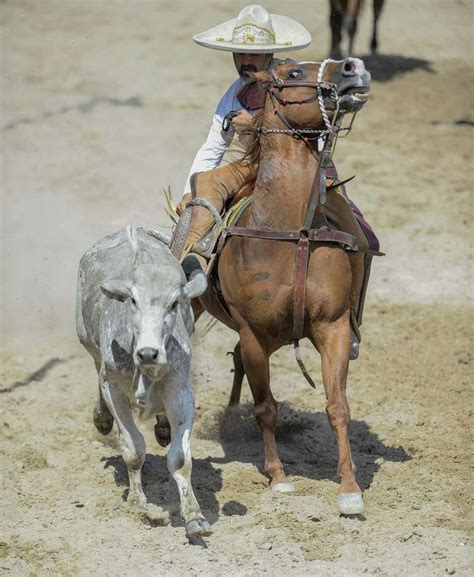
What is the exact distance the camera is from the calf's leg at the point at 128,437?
635cm

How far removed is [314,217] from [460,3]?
11.5m

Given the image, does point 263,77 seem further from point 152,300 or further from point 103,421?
point 103,421

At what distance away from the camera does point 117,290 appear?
5.66m

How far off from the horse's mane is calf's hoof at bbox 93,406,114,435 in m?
1.56

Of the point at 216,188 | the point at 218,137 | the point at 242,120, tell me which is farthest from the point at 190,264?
the point at 218,137

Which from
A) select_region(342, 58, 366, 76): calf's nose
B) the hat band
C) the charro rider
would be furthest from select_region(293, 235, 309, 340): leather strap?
the hat band

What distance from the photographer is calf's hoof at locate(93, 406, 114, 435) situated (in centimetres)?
730

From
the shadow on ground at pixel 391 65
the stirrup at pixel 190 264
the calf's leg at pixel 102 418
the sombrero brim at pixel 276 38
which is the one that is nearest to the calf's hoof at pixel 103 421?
the calf's leg at pixel 102 418

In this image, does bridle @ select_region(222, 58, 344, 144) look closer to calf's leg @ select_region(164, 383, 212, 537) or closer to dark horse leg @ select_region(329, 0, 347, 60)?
A: calf's leg @ select_region(164, 383, 212, 537)

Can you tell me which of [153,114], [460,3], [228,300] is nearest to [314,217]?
[228,300]

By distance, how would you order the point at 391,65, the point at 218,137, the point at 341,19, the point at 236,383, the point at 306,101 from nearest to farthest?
the point at 306,101, the point at 218,137, the point at 236,383, the point at 341,19, the point at 391,65

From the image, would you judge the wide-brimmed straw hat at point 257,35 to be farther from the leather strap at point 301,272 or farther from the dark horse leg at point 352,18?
the dark horse leg at point 352,18

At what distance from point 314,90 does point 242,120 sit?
2.39 feet

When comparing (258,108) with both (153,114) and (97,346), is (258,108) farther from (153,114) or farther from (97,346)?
(153,114)
